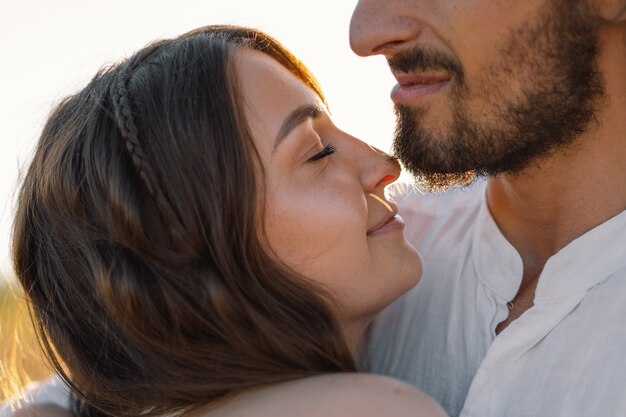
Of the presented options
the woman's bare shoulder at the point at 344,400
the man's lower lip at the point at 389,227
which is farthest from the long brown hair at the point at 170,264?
the man's lower lip at the point at 389,227

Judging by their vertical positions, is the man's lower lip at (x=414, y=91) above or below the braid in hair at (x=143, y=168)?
below

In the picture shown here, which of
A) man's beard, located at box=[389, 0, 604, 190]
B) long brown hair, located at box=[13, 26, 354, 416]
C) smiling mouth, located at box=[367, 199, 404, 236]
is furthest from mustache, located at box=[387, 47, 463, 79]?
long brown hair, located at box=[13, 26, 354, 416]

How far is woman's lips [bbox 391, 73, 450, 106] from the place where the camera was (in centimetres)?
229

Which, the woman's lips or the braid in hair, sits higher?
the braid in hair

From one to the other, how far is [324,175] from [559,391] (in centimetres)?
72

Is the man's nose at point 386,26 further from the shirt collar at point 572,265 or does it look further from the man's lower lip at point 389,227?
the shirt collar at point 572,265

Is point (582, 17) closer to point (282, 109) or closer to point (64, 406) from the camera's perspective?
point (282, 109)

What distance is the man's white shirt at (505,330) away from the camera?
1.84 meters

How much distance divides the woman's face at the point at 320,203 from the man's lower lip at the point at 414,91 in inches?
9.9

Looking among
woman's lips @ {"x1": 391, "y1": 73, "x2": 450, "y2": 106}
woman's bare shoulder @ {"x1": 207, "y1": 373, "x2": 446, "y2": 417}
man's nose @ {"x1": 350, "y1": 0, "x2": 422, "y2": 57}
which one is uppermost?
man's nose @ {"x1": 350, "y1": 0, "x2": 422, "y2": 57}

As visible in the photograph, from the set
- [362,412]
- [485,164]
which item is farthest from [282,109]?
[362,412]

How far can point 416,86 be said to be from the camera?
2324mm

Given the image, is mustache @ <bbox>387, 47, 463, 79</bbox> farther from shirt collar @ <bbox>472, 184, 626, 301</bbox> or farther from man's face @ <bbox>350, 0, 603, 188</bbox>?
shirt collar @ <bbox>472, 184, 626, 301</bbox>

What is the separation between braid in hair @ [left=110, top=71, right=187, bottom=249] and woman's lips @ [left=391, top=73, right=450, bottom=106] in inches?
29.1
